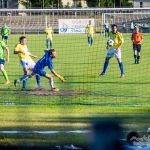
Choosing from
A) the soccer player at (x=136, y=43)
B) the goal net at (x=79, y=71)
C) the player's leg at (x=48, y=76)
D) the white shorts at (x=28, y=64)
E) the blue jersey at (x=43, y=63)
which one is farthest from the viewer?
the soccer player at (x=136, y=43)

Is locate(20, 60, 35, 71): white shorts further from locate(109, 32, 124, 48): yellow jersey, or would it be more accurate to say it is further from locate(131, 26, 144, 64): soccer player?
locate(131, 26, 144, 64): soccer player

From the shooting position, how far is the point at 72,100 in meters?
13.0

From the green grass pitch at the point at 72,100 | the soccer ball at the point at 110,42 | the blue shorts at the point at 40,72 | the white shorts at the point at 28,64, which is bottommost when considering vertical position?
the green grass pitch at the point at 72,100

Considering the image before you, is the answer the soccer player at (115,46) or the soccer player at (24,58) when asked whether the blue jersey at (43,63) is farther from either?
the soccer player at (115,46)

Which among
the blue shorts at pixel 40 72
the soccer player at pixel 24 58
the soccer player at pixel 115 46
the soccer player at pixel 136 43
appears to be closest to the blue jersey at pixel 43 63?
the blue shorts at pixel 40 72

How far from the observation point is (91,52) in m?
26.7

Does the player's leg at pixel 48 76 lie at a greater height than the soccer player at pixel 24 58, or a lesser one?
lesser

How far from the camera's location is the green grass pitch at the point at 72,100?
7.63 meters

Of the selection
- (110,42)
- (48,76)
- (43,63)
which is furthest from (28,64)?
(110,42)

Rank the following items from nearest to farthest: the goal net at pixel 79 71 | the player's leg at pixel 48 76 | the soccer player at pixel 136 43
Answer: the goal net at pixel 79 71 → the player's leg at pixel 48 76 → the soccer player at pixel 136 43

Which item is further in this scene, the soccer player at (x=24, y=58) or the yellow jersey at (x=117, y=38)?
the yellow jersey at (x=117, y=38)

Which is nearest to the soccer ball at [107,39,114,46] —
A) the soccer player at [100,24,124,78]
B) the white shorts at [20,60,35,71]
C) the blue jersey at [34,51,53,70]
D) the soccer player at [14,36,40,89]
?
the soccer player at [100,24,124,78]

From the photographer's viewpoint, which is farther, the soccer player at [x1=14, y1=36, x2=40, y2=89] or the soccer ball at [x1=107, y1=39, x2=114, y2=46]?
the soccer ball at [x1=107, y1=39, x2=114, y2=46]

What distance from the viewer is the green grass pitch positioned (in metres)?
7.63
